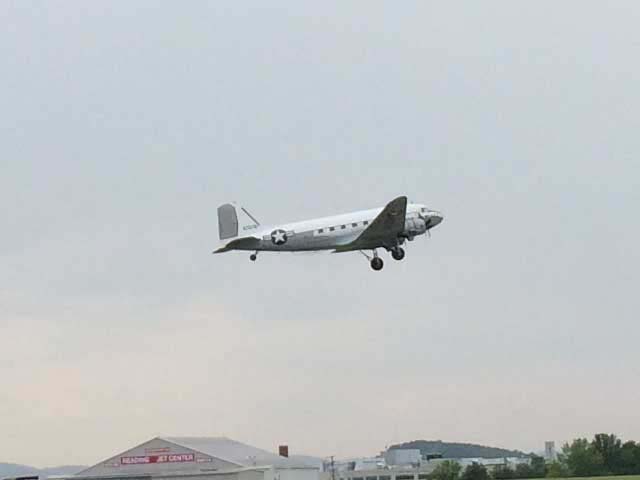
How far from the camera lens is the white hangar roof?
128750 mm

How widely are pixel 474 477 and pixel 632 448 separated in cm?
3092

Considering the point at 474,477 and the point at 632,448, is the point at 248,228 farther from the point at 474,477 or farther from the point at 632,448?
the point at 632,448

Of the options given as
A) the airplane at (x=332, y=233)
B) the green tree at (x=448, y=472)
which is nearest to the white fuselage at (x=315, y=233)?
the airplane at (x=332, y=233)

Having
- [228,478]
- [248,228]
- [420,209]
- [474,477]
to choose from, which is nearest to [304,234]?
[248,228]

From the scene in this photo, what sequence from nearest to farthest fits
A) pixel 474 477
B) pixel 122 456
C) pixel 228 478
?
pixel 228 478 → pixel 122 456 → pixel 474 477

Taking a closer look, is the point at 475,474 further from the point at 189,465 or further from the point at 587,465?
the point at 189,465

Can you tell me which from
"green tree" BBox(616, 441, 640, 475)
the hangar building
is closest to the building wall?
the hangar building

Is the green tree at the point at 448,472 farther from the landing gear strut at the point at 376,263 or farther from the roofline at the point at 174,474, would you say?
the landing gear strut at the point at 376,263

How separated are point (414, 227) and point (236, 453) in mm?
64045

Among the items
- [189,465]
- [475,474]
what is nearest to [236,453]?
[189,465]

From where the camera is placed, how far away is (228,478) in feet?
397

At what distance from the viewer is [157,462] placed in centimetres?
12825

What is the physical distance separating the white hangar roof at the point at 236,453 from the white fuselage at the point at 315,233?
56919 millimetres

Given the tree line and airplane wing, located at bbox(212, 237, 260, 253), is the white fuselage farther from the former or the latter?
the tree line
